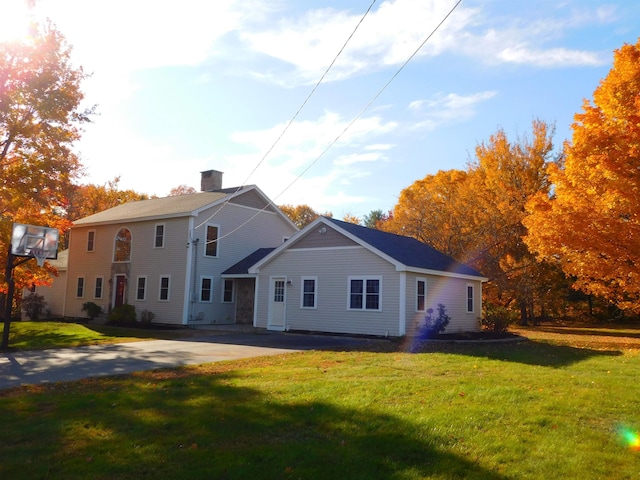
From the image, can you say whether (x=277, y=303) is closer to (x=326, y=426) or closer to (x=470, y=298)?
(x=470, y=298)

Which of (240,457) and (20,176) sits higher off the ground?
(20,176)

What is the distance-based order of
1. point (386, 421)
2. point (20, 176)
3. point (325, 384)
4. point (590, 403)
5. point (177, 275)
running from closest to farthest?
point (386, 421) < point (590, 403) < point (325, 384) < point (20, 176) < point (177, 275)

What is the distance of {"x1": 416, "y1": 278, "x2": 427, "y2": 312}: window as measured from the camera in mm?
19828

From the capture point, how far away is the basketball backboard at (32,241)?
54.8 ft

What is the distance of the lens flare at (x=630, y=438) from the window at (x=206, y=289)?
22.0 meters

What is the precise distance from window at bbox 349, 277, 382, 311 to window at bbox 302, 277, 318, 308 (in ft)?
5.72

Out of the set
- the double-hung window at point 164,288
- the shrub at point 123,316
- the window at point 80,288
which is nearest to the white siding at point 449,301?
the double-hung window at point 164,288

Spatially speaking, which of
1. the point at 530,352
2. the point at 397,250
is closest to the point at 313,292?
the point at 397,250

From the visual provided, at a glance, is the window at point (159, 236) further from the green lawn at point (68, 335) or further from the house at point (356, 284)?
the house at point (356, 284)

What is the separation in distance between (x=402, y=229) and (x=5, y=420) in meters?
28.3

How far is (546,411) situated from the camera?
6.88m

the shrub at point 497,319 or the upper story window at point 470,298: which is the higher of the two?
the upper story window at point 470,298

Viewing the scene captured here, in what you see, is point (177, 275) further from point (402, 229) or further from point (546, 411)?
point (546, 411)

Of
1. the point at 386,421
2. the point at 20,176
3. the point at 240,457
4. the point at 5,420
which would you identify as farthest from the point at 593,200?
the point at 20,176
